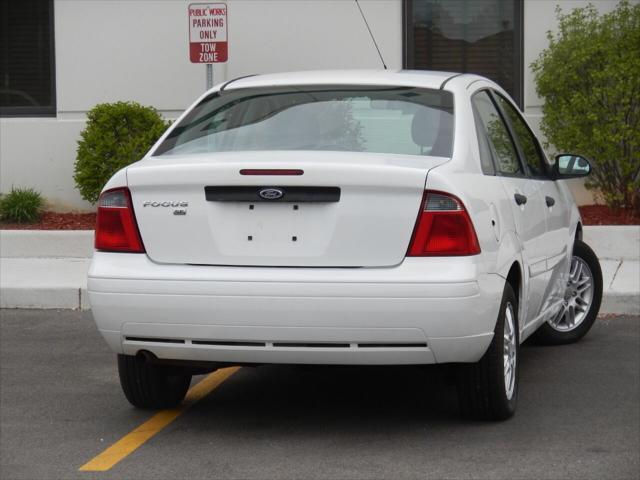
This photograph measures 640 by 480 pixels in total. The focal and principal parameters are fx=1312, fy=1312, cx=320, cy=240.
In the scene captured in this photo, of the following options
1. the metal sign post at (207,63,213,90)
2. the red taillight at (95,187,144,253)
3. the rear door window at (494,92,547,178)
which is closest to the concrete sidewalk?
the metal sign post at (207,63,213,90)

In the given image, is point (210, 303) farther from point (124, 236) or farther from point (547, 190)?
point (547, 190)

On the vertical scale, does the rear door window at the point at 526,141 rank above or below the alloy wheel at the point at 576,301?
above

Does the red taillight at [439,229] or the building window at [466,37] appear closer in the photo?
the red taillight at [439,229]

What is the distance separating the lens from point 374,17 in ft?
45.1

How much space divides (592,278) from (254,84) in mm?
2825

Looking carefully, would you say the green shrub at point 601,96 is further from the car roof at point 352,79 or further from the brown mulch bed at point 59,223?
the car roof at point 352,79

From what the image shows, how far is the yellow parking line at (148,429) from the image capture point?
17.9ft

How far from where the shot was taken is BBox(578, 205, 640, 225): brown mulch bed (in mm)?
12301

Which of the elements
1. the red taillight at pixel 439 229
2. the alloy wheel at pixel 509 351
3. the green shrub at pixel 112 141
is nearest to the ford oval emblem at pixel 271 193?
the red taillight at pixel 439 229

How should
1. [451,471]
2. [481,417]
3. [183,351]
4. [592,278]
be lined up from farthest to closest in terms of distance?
1. [592,278]
2. [481,417]
3. [183,351]
4. [451,471]

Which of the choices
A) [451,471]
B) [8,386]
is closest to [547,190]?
[451,471]

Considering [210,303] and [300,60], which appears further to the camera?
[300,60]

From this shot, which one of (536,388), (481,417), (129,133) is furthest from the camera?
(129,133)

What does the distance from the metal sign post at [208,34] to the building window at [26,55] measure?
357 centimetres
